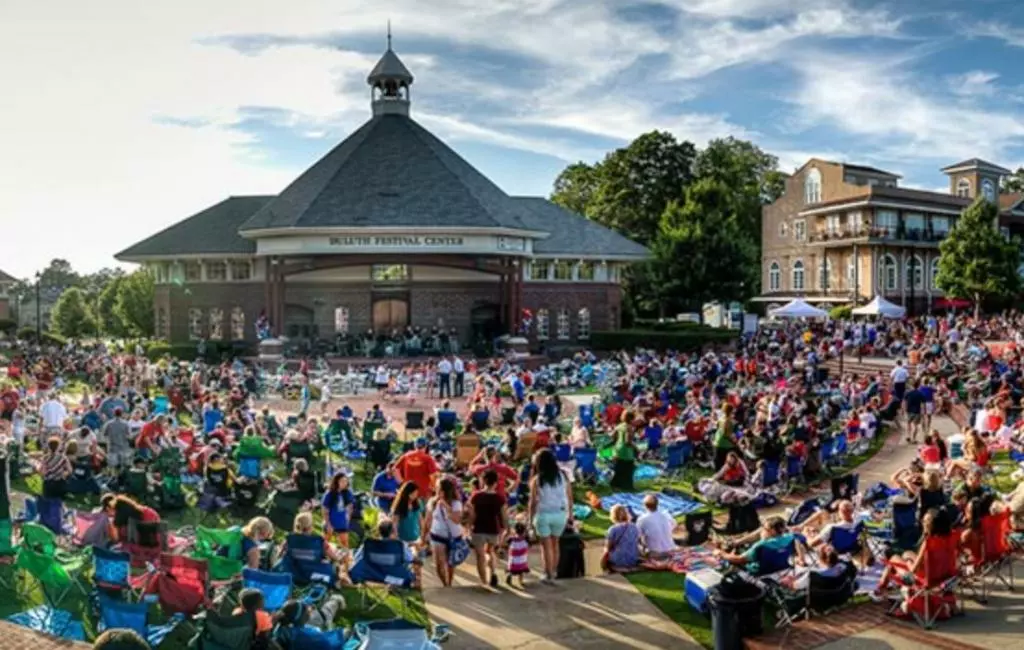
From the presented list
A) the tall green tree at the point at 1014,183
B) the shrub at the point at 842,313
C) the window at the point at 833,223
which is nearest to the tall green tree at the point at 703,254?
the shrub at the point at 842,313

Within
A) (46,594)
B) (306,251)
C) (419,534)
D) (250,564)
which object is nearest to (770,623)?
(419,534)

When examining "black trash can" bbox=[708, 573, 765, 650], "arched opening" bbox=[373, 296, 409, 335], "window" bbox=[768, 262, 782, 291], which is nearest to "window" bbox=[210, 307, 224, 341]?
"arched opening" bbox=[373, 296, 409, 335]

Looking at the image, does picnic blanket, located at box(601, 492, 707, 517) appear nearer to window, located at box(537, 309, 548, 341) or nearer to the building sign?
the building sign

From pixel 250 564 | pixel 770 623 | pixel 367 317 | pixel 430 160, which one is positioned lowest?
pixel 770 623

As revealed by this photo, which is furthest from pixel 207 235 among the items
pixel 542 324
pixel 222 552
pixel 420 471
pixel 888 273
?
pixel 888 273

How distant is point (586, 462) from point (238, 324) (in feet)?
106

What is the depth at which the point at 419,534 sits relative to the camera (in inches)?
456

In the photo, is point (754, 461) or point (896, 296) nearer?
point (754, 461)

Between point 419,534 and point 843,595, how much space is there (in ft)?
16.8

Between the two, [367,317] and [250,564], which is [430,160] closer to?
[367,317]

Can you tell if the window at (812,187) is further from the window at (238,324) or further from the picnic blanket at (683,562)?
the picnic blanket at (683,562)

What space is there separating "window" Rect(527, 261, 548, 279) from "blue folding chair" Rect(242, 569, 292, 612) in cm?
3859

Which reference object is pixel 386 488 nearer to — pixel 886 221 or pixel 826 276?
pixel 886 221

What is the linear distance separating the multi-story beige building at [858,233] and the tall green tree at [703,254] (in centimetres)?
877
